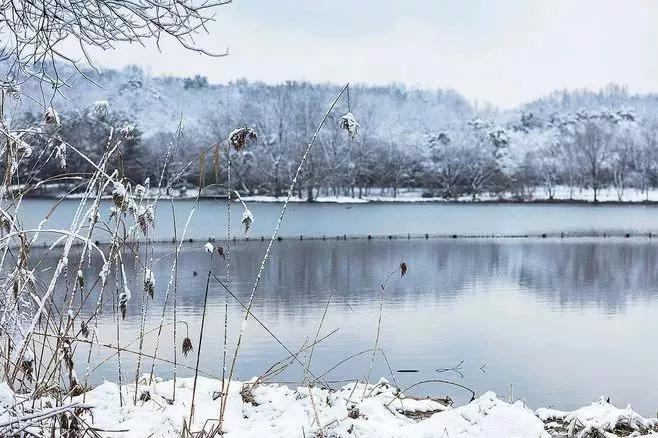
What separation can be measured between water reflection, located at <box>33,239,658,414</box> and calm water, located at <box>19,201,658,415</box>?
0.02 m

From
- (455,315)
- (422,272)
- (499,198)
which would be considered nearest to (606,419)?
(455,315)

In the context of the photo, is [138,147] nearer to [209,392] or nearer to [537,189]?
[537,189]

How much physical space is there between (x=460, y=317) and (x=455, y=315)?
16 centimetres

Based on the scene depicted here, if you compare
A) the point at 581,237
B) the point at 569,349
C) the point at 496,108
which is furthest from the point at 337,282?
the point at 496,108

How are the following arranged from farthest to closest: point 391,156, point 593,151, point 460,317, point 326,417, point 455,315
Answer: point 391,156, point 593,151, point 455,315, point 460,317, point 326,417

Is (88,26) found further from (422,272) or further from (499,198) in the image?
(499,198)

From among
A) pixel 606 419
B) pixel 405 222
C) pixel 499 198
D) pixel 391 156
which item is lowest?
pixel 405 222

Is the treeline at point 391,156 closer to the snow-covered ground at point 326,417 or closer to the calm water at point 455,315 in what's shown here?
the calm water at point 455,315

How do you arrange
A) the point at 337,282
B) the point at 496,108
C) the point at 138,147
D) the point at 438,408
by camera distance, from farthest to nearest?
the point at 496,108 < the point at 138,147 < the point at 337,282 < the point at 438,408

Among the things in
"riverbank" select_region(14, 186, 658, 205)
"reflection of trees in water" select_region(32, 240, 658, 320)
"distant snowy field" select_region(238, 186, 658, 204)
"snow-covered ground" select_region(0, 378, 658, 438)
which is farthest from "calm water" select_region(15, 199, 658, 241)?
"snow-covered ground" select_region(0, 378, 658, 438)

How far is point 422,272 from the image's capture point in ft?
A: 53.8

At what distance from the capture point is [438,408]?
432 cm

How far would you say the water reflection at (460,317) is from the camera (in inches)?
298

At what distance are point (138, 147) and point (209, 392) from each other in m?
58.6
